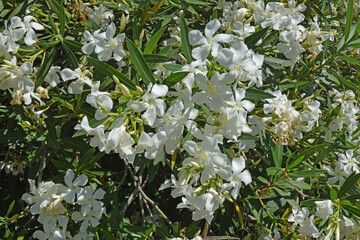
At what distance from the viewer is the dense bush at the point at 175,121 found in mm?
1521

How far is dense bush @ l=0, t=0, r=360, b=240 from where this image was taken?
4.99ft

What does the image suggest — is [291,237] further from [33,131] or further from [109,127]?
[33,131]

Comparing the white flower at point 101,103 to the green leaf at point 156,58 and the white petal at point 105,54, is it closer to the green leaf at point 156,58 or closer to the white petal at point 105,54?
the white petal at point 105,54

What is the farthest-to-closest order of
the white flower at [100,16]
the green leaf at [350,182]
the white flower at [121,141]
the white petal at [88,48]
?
the white flower at [100,16] → the green leaf at [350,182] → the white petal at [88,48] → the white flower at [121,141]

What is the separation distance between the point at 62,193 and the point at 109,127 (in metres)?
0.51

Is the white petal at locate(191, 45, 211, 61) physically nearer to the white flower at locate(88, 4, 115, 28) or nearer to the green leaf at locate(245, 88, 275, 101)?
the green leaf at locate(245, 88, 275, 101)

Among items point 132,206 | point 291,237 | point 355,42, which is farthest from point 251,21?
point 132,206

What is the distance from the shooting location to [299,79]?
8.09ft

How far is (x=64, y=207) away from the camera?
183 cm

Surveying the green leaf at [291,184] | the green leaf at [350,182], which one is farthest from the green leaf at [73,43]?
the green leaf at [350,182]

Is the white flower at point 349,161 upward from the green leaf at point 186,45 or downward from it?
downward

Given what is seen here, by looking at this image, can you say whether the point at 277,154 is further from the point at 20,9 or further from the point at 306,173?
the point at 20,9

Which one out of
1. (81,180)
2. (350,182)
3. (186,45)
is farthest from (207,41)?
(350,182)

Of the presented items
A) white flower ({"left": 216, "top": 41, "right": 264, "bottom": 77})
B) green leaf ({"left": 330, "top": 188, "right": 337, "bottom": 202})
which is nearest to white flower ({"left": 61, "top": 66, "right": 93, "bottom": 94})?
white flower ({"left": 216, "top": 41, "right": 264, "bottom": 77})
